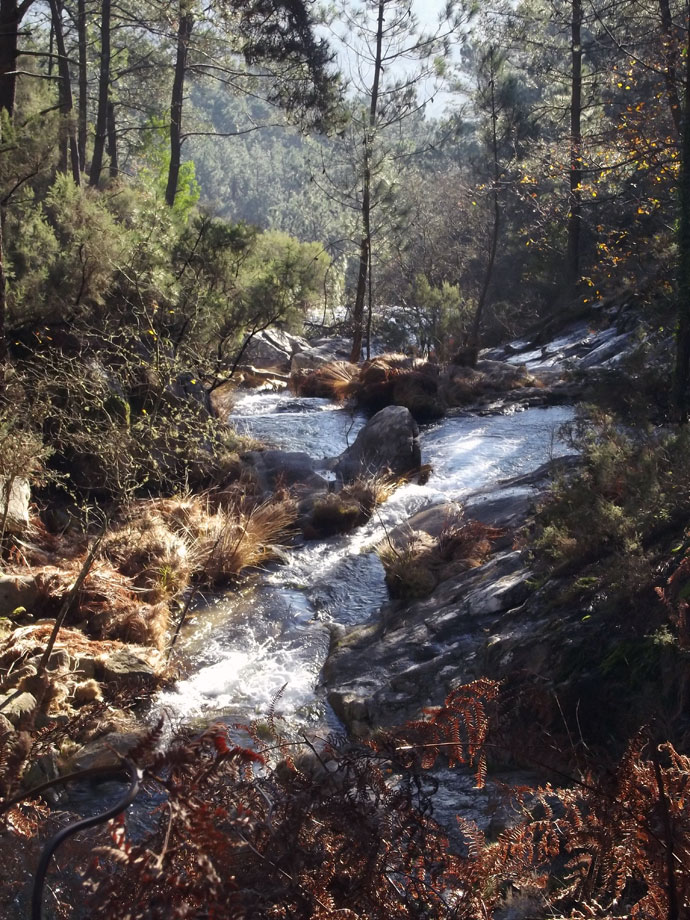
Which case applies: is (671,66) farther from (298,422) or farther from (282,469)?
(298,422)

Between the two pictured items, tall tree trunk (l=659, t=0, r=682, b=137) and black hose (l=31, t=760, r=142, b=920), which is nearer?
black hose (l=31, t=760, r=142, b=920)

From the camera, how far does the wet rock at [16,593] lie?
5703mm

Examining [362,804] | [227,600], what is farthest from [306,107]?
[362,804]

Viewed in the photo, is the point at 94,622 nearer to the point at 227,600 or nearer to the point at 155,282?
the point at 227,600

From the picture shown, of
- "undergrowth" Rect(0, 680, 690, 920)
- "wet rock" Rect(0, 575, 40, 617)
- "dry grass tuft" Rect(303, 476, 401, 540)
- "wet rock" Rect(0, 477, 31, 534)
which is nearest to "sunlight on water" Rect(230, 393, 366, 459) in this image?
"dry grass tuft" Rect(303, 476, 401, 540)

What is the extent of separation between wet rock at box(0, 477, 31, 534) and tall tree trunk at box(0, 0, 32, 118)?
3527mm

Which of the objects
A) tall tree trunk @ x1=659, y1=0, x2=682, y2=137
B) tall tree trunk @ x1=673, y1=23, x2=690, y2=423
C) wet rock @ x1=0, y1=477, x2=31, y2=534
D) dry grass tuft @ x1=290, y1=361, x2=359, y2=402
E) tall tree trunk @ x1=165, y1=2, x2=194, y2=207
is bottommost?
wet rock @ x1=0, y1=477, x2=31, y2=534

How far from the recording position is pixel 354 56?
61.4 feet

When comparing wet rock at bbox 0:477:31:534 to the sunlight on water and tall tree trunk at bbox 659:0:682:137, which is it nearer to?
the sunlight on water

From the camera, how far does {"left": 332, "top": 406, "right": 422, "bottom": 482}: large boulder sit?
1012 centimetres

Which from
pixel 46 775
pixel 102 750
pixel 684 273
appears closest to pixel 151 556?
pixel 102 750

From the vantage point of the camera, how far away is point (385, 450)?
10320 millimetres

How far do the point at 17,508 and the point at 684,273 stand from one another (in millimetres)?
6177

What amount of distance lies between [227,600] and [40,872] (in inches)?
240
